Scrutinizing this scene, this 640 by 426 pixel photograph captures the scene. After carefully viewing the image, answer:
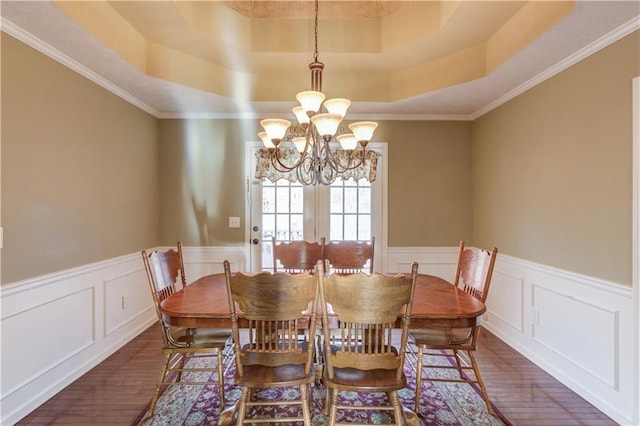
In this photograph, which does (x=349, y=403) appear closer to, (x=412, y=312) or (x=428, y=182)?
(x=412, y=312)

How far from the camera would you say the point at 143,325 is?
129 inches

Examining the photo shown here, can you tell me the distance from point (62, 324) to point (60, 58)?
1.92 metres

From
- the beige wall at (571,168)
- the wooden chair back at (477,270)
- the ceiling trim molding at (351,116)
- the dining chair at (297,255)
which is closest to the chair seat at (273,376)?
the dining chair at (297,255)

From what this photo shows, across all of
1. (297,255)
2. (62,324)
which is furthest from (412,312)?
(62,324)

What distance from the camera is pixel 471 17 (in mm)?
2299

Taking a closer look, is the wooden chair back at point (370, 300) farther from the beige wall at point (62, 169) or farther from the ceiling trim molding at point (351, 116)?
the ceiling trim molding at point (351, 116)

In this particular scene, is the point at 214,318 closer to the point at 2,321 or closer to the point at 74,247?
the point at 2,321

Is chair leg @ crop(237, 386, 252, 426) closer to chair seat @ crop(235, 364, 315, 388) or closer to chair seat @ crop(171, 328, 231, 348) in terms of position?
chair seat @ crop(235, 364, 315, 388)

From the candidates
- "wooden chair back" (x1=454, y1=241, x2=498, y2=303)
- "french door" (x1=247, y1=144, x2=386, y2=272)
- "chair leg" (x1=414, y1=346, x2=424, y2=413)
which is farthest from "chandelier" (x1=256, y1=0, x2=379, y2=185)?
"chair leg" (x1=414, y1=346, x2=424, y2=413)

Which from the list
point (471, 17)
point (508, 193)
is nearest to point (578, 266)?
point (508, 193)

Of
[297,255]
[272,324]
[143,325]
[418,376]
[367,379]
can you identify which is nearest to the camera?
[367,379]

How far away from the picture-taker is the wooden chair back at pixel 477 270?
79.3 inches

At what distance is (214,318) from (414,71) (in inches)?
112

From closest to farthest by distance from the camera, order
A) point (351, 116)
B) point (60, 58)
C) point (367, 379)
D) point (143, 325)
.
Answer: point (367, 379), point (60, 58), point (143, 325), point (351, 116)
